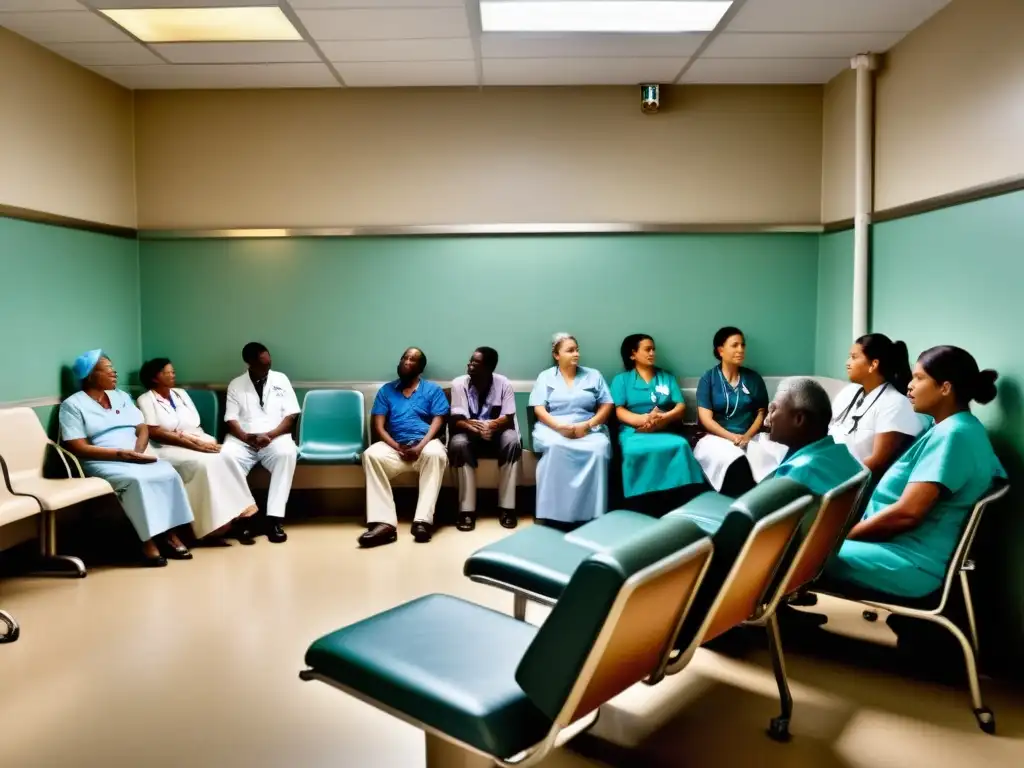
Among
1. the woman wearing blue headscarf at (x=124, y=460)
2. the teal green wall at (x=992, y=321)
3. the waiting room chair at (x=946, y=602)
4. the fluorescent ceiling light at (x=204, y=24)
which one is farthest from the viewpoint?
the woman wearing blue headscarf at (x=124, y=460)

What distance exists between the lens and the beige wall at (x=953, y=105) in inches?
139

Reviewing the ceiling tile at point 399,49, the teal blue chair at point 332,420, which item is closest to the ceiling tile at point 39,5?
the ceiling tile at point 399,49

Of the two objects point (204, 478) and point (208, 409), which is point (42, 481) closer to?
point (204, 478)

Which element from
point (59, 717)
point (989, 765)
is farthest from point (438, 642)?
point (989, 765)

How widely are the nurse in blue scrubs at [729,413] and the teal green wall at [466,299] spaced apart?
0.40 m

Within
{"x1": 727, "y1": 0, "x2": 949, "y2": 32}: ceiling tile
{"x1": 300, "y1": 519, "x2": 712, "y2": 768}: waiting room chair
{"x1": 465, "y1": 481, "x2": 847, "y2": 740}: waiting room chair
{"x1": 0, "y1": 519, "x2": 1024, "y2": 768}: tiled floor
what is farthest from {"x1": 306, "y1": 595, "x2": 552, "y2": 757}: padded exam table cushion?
{"x1": 727, "y1": 0, "x2": 949, "y2": 32}: ceiling tile

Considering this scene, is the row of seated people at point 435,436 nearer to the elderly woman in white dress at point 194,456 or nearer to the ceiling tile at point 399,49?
the elderly woman in white dress at point 194,456

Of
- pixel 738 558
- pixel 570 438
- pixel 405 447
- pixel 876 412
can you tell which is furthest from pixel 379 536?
pixel 738 558

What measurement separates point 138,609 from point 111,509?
1632mm

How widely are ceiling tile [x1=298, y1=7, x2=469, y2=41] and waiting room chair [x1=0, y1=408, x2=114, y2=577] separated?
2.69m

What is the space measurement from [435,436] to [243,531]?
4.40ft

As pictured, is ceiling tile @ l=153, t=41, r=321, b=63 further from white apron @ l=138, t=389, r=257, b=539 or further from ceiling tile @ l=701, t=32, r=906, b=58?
ceiling tile @ l=701, t=32, r=906, b=58

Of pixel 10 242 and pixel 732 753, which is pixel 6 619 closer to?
pixel 10 242

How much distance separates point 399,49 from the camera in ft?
16.2
